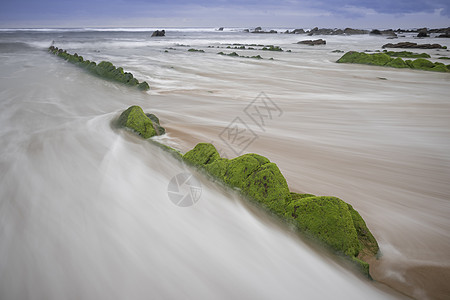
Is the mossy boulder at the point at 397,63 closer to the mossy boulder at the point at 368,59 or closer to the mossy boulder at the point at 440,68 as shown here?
the mossy boulder at the point at 368,59

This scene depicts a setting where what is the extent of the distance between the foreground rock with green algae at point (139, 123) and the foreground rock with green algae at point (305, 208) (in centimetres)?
180

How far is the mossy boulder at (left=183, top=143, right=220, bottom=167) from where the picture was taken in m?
3.09

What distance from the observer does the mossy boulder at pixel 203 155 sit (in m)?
3.09

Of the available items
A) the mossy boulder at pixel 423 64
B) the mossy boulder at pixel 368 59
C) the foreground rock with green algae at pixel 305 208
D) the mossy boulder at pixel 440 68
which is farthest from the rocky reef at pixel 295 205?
the mossy boulder at pixel 368 59

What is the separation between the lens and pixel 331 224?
2.00 meters

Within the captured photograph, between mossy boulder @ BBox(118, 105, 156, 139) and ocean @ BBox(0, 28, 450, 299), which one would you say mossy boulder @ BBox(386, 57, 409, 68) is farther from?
mossy boulder @ BBox(118, 105, 156, 139)

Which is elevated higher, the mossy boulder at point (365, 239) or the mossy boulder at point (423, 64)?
the mossy boulder at point (423, 64)

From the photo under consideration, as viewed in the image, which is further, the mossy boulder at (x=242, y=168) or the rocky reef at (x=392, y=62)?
the rocky reef at (x=392, y=62)

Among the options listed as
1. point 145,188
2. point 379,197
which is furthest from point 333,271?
point 145,188

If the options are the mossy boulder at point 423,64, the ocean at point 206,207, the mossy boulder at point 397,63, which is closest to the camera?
the ocean at point 206,207

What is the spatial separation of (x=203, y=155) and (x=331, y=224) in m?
1.66

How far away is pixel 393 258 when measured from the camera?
2.03 meters

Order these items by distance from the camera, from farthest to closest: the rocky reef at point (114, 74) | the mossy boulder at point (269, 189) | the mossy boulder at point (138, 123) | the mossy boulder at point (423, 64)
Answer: the mossy boulder at point (423, 64) → the rocky reef at point (114, 74) → the mossy boulder at point (138, 123) → the mossy boulder at point (269, 189)

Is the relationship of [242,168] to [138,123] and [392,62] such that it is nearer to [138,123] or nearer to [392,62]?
[138,123]
